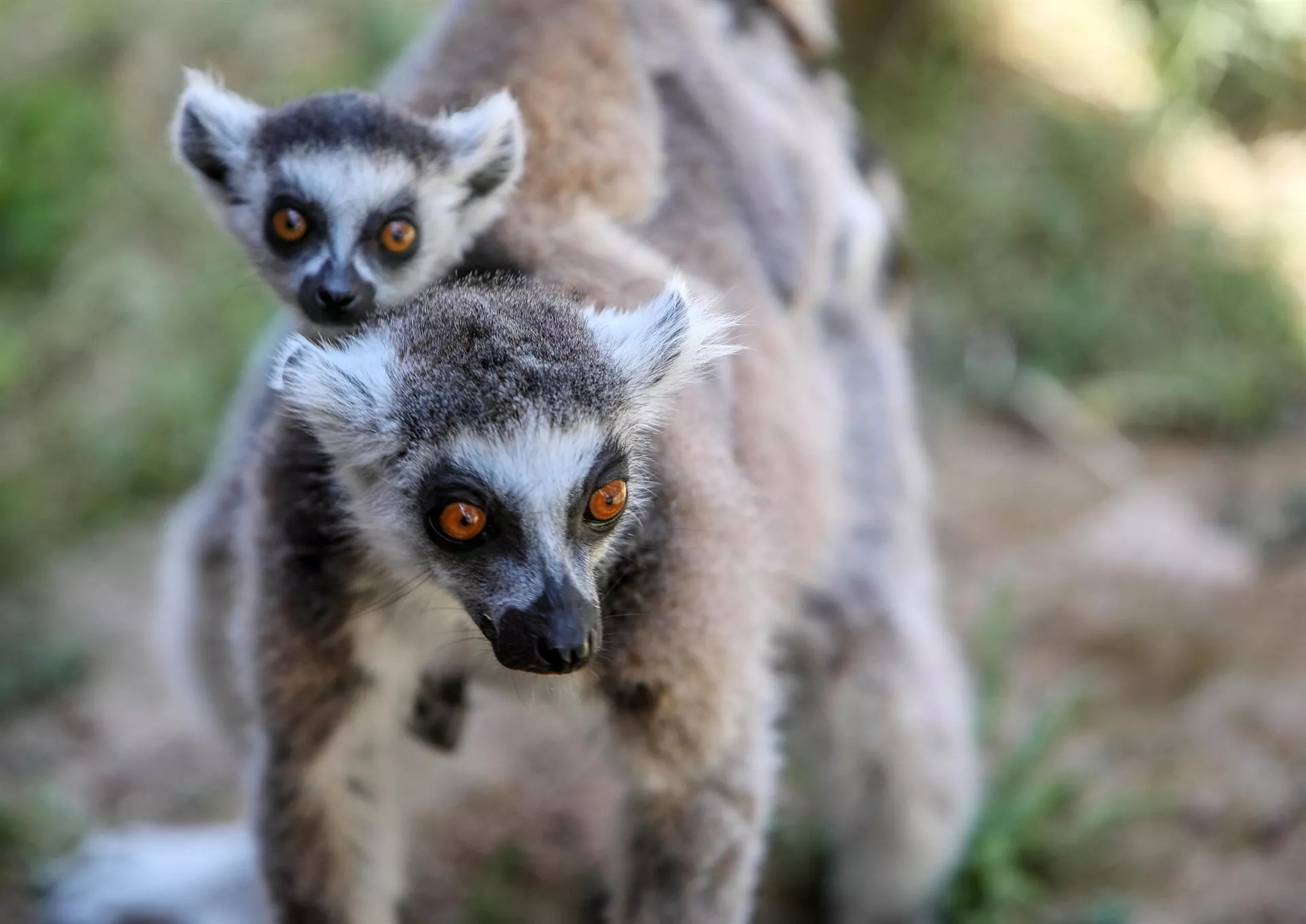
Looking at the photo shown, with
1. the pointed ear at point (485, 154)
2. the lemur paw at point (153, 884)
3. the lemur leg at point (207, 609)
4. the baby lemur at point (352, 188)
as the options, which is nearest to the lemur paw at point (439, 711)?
the baby lemur at point (352, 188)

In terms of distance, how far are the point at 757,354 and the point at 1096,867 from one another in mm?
2488

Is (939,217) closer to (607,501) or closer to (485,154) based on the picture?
(485,154)

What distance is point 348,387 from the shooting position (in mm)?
2484

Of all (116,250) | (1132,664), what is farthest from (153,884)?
(1132,664)

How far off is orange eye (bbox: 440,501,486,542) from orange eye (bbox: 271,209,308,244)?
106 centimetres

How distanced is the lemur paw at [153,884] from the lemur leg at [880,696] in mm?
1871

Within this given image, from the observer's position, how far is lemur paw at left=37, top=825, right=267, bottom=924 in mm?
4395

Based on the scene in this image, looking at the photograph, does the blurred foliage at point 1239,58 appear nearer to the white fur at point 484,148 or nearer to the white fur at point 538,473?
the white fur at point 484,148

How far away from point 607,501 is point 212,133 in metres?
1.54

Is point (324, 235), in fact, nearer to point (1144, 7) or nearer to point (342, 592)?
point (342, 592)

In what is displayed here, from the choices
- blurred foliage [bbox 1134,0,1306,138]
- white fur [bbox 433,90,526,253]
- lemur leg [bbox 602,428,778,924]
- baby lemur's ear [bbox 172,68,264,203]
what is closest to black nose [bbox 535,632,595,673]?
lemur leg [bbox 602,428,778,924]

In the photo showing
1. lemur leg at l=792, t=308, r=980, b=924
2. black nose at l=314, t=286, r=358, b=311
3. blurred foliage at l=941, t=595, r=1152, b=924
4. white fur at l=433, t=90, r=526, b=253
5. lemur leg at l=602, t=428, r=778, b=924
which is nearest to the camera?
lemur leg at l=602, t=428, r=778, b=924

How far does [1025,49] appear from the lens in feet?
27.2

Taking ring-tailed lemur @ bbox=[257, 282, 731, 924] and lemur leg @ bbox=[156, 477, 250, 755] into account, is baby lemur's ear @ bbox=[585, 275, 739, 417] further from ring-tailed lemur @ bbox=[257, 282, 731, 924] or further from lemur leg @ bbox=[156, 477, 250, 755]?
lemur leg @ bbox=[156, 477, 250, 755]
